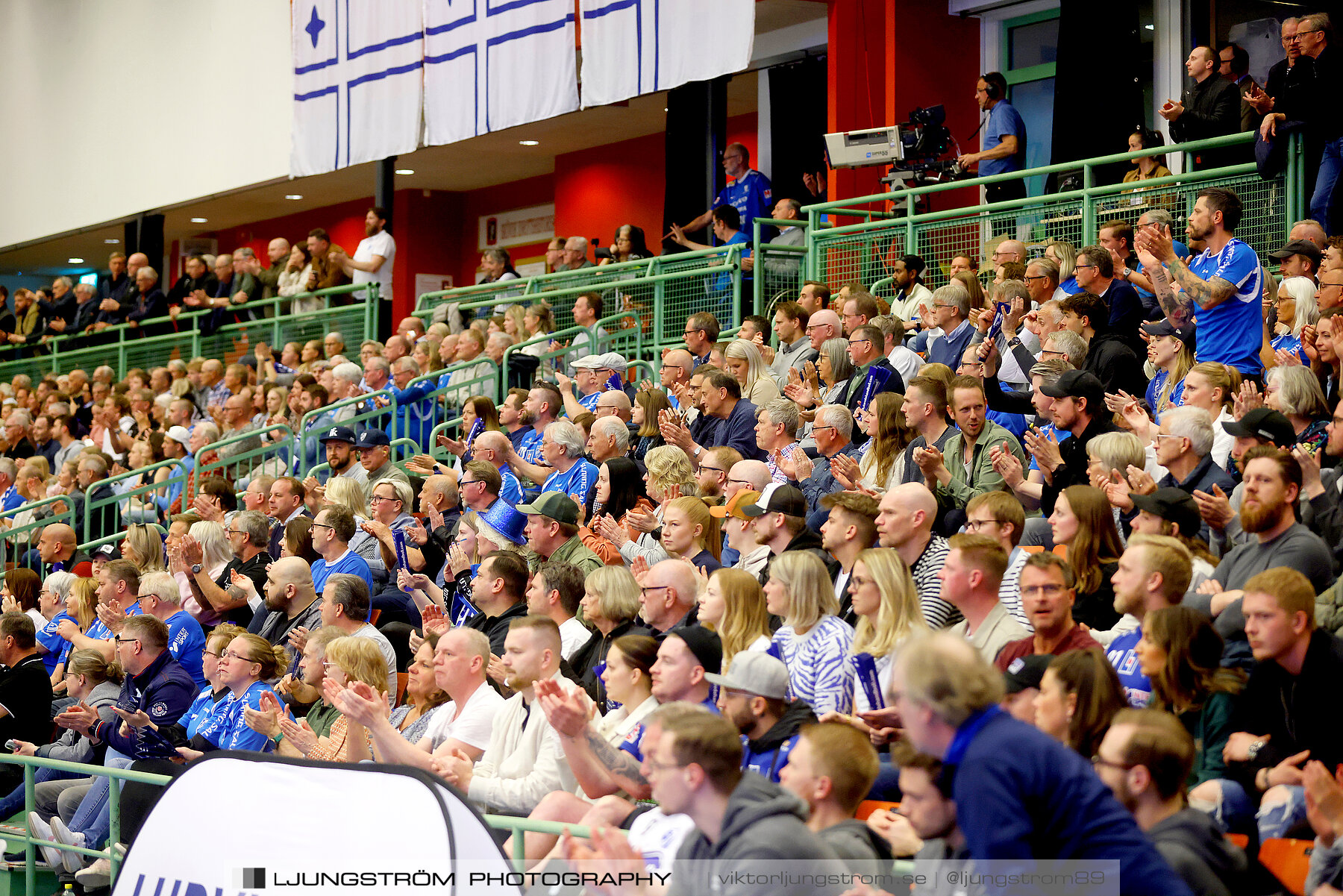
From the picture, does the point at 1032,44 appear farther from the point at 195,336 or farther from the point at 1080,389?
the point at 195,336

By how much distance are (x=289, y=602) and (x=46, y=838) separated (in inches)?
66.4

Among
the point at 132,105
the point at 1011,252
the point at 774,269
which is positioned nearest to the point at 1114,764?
the point at 1011,252

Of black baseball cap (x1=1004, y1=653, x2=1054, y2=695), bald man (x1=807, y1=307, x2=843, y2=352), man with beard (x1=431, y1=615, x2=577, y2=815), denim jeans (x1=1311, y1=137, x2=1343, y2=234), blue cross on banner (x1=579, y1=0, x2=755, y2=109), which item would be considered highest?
blue cross on banner (x1=579, y1=0, x2=755, y2=109)

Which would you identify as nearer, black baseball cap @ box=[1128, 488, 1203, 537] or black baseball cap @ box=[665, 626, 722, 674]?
black baseball cap @ box=[665, 626, 722, 674]

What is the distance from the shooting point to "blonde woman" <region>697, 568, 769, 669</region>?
19.2 feet

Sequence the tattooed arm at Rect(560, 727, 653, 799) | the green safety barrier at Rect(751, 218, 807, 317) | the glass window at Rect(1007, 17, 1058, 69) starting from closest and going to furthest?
1. the tattooed arm at Rect(560, 727, 653, 799)
2. the green safety barrier at Rect(751, 218, 807, 317)
3. the glass window at Rect(1007, 17, 1058, 69)

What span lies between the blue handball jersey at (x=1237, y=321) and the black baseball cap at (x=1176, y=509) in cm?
244

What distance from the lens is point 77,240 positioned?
26359 mm

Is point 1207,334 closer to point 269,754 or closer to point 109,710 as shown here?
point 269,754

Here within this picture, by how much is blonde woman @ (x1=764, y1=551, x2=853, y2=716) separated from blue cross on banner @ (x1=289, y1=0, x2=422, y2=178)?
1167 centimetres

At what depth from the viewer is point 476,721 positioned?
6250 mm

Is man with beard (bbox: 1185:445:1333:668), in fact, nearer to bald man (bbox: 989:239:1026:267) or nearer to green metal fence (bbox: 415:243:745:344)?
bald man (bbox: 989:239:1026:267)

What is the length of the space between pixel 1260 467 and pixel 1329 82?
14.4 feet

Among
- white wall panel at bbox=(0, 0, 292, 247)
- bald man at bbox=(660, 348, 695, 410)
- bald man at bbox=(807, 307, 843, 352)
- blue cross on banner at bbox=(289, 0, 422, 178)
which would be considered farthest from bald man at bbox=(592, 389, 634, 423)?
white wall panel at bbox=(0, 0, 292, 247)
